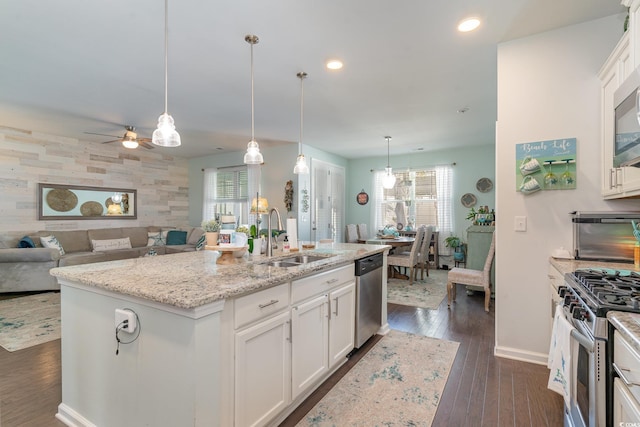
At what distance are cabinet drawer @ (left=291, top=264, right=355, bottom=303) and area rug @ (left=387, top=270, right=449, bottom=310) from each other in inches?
78.3

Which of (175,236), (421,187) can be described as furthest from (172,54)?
(421,187)

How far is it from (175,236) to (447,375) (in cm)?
606

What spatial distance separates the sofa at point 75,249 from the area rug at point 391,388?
4.21m

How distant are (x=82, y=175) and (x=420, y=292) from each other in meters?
6.64

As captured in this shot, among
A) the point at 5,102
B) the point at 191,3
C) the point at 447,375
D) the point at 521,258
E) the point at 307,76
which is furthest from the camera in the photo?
the point at 5,102

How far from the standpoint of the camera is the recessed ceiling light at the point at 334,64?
279 cm

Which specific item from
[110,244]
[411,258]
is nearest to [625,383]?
[411,258]

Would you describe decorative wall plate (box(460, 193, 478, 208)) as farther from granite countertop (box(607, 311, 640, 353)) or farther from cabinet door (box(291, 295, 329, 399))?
granite countertop (box(607, 311, 640, 353))

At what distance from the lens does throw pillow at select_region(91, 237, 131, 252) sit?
555cm

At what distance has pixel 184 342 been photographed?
125 cm

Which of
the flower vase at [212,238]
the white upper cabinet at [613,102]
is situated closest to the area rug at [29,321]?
the flower vase at [212,238]

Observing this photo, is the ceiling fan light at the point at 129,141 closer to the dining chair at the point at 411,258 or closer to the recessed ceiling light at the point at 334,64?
the recessed ceiling light at the point at 334,64

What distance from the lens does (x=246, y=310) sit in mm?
1483

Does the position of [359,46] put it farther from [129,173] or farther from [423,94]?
[129,173]
